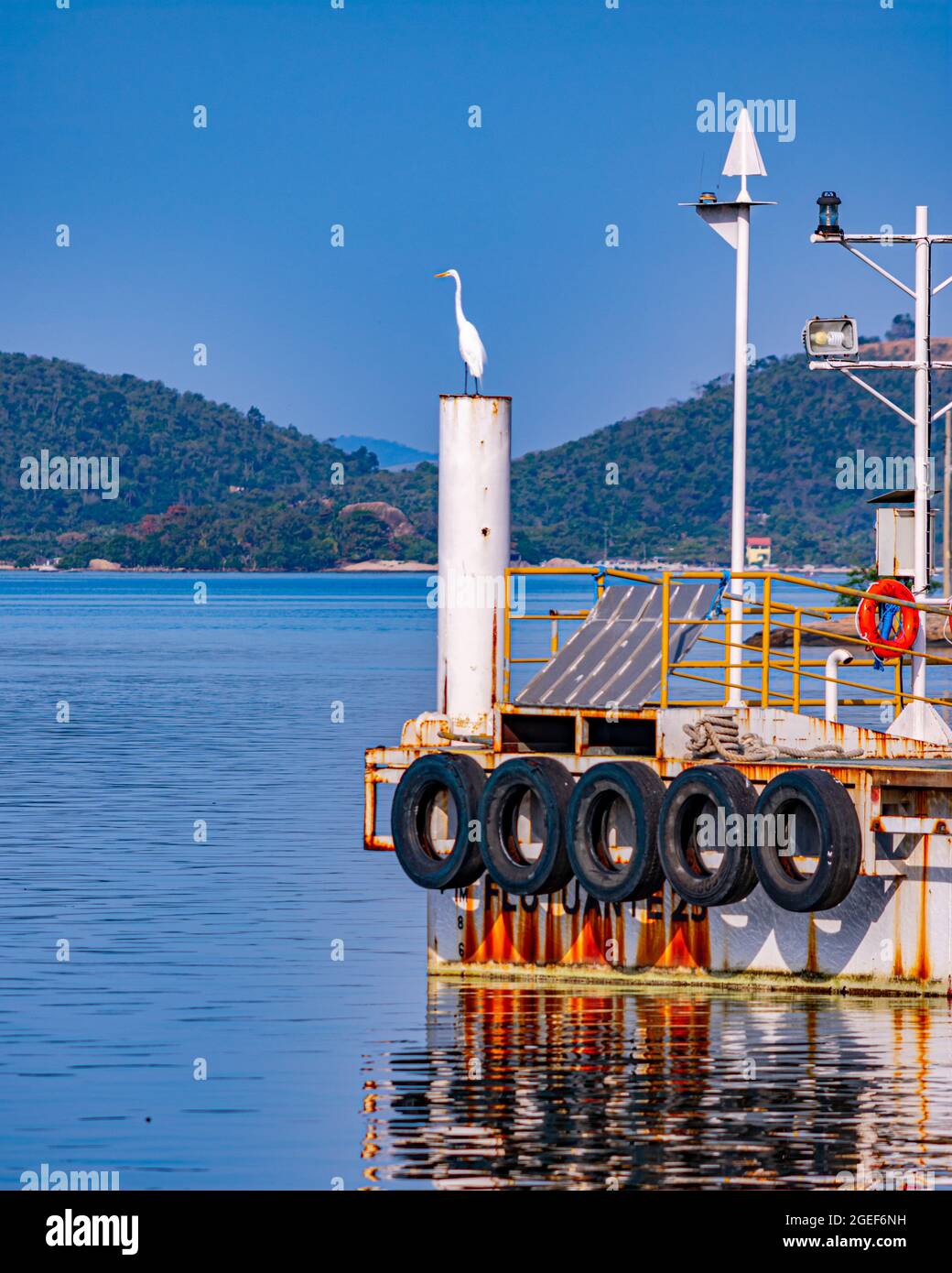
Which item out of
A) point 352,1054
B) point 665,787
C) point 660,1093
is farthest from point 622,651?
point 660,1093

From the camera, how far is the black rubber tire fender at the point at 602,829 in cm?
2105

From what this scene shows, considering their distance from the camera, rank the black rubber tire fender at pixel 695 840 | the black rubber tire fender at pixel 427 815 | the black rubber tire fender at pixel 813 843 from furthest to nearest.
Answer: the black rubber tire fender at pixel 427 815 < the black rubber tire fender at pixel 695 840 < the black rubber tire fender at pixel 813 843

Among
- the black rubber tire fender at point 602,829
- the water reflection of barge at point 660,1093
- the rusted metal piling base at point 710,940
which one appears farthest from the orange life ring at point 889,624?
the water reflection of barge at point 660,1093

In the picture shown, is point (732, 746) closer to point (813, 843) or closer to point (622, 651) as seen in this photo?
point (813, 843)

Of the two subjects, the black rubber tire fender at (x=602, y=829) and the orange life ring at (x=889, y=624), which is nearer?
the black rubber tire fender at (x=602, y=829)

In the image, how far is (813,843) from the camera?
66.4 ft

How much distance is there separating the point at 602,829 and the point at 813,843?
85.1 inches

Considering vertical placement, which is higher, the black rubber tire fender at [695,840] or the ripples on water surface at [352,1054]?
the black rubber tire fender at [695,840]

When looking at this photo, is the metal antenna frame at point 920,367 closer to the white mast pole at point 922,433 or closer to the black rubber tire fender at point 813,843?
the white mast pole at point 922,433

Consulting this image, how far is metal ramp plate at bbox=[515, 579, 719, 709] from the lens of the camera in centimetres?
2220

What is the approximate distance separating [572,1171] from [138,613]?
17784 centimetres

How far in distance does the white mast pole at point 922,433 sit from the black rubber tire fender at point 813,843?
3.92 m

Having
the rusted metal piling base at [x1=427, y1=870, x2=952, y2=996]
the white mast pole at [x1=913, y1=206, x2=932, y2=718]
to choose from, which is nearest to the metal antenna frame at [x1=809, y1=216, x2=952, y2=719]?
the white mast pole at [x1=913, y1=206, x2=932, y2=718]
